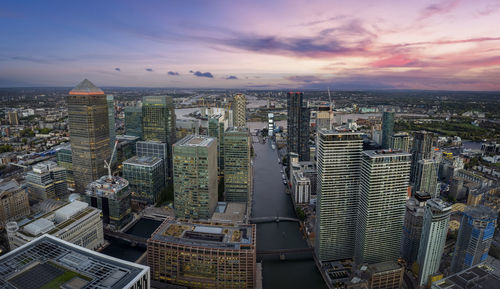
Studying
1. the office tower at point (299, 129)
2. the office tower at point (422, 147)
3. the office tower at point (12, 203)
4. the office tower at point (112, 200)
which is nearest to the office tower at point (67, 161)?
the office tower at point (12, 203)

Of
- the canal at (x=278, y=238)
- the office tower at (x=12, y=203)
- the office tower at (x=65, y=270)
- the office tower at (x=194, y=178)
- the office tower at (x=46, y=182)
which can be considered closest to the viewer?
the office tower at (x=65, y=270)

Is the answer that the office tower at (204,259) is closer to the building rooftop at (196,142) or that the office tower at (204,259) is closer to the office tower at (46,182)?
the building rooftop at (196,142)

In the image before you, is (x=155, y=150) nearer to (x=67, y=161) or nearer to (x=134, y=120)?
(x=67, y=161)

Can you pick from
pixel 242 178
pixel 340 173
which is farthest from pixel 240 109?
pixel 340 173

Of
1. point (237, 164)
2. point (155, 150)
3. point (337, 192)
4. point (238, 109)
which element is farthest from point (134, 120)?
point (337, 192)

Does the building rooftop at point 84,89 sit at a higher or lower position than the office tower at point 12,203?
higher

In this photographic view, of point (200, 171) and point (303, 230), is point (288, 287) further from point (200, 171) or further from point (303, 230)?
point (200, 171)
